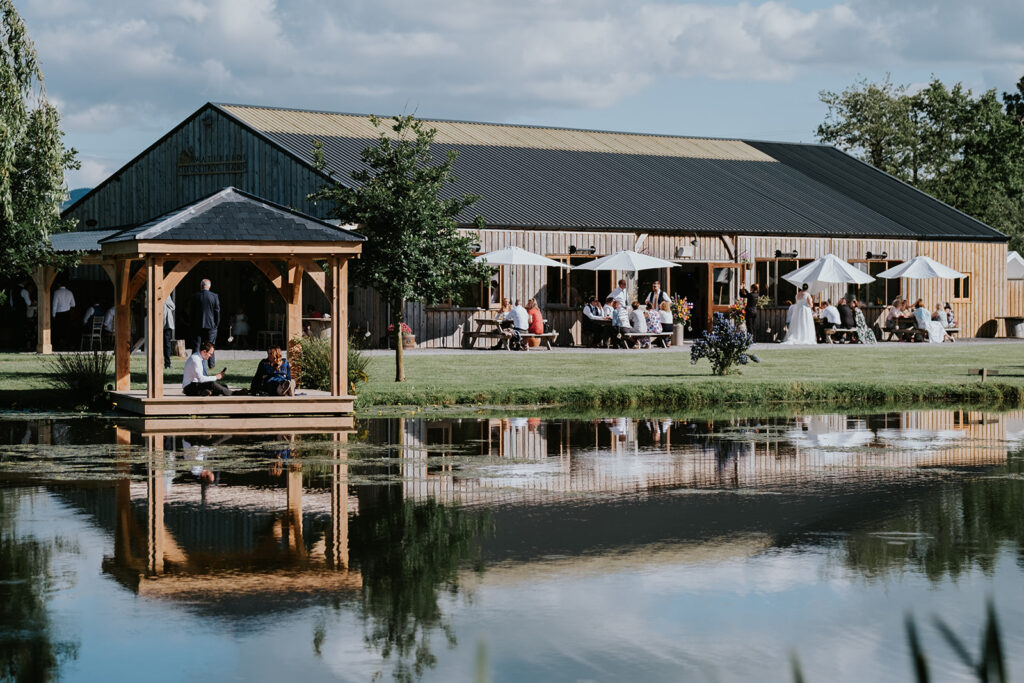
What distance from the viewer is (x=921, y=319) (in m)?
40.5

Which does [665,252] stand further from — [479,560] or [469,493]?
[479,560]

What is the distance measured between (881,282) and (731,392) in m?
23.5

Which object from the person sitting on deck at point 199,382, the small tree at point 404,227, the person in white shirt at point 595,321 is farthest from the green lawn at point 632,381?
the person in white shirt at point 595,321

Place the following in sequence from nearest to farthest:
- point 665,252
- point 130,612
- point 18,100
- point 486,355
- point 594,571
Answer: point 130,612 → point 594,571 → point 18,100 → point 486,355 → point 665,252

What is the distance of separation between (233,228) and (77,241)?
1889 cm

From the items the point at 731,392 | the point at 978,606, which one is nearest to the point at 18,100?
the point at 731,392

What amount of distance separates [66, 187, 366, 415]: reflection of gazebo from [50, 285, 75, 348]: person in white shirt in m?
14.4

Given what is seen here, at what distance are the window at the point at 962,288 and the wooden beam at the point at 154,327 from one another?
32894 millimetres

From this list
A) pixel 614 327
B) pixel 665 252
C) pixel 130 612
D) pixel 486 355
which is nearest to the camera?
pixel 130 612

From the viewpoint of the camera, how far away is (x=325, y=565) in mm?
8867

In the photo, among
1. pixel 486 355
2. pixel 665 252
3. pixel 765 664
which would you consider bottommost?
pixel 765 664

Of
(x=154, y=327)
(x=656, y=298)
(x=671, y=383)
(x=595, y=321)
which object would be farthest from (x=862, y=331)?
(x=154, y=327)

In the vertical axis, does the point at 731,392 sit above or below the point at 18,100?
below

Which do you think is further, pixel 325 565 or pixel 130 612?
pixel 325 565
